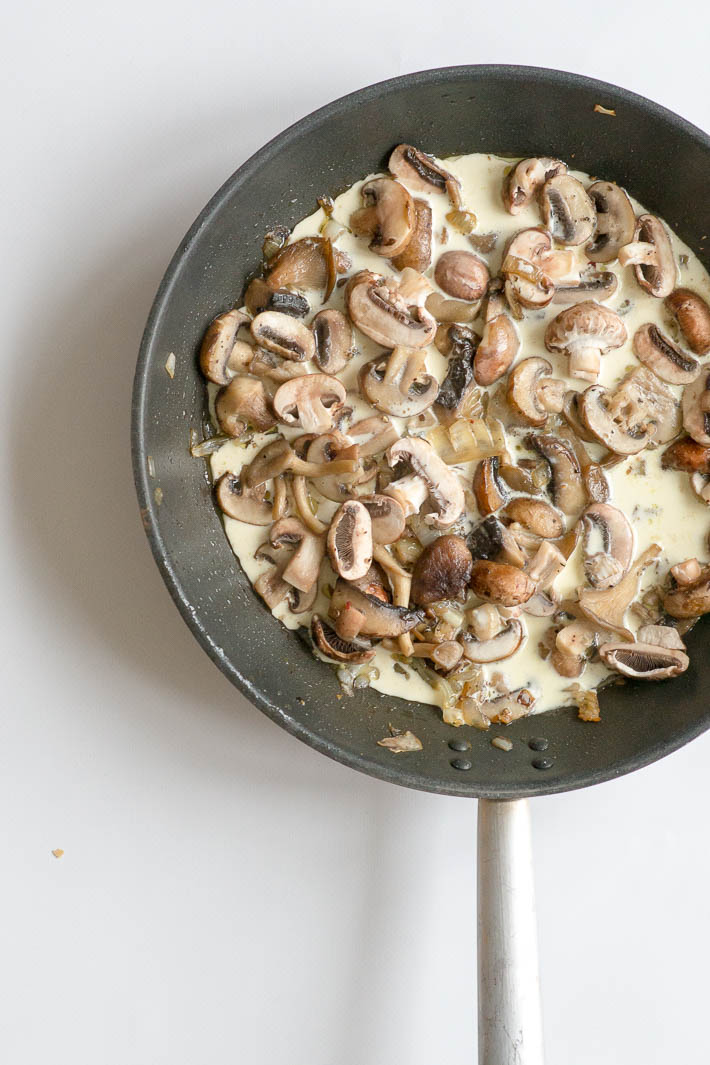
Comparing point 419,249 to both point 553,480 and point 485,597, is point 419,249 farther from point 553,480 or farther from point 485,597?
point 485,597

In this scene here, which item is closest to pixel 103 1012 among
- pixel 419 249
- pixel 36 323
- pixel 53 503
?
pixel 53 503

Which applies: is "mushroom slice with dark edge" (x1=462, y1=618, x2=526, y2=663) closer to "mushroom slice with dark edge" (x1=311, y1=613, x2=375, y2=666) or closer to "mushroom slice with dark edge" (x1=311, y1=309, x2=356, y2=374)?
"mushroom slice with dark edge" (x1=311, y1=613, x2=375, y2=666)

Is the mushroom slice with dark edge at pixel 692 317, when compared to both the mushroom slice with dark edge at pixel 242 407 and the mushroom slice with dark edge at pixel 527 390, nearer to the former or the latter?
the mushroom slice with dark edge at pixel 527 390

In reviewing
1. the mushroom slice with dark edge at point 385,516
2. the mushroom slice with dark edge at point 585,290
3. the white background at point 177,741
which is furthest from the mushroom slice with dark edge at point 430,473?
the white background at point 177,741

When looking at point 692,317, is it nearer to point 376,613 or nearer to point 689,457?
point 689,457

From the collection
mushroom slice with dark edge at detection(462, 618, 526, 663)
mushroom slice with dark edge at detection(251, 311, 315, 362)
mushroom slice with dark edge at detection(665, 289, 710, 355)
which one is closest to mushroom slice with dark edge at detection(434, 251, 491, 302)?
mushroom slice with dark edge at detection(251, 311, 315, 362)
